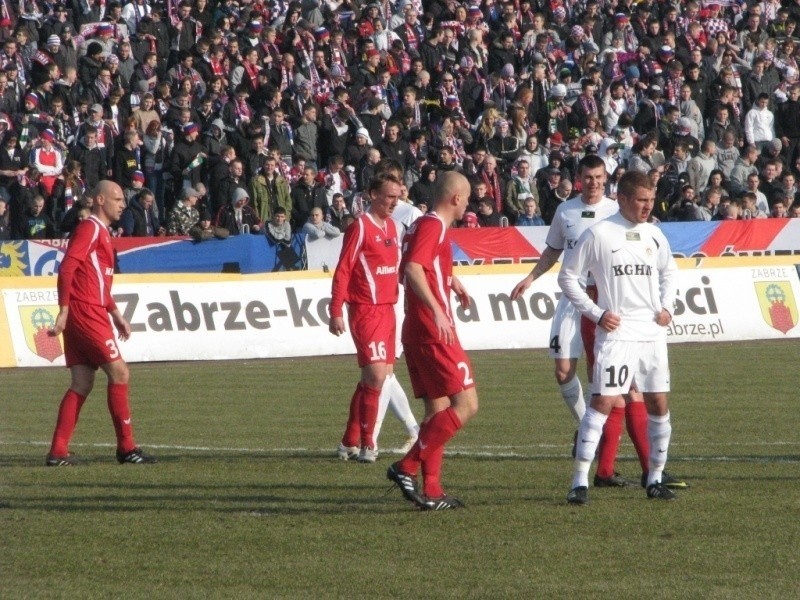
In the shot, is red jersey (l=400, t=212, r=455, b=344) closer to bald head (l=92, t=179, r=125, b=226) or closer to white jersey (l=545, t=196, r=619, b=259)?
white jersey (l=545, t=196, r=619, b=259)

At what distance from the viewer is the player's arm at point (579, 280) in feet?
28.5

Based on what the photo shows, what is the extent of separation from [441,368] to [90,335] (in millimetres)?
3530

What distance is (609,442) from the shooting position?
31.3ft

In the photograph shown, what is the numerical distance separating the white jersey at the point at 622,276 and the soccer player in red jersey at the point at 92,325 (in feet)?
12.5

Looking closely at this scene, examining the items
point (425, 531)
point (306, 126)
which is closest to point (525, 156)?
point (306, 126)

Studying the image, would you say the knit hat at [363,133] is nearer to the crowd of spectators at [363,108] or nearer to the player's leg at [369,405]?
the crowd of spectators at [363,108]

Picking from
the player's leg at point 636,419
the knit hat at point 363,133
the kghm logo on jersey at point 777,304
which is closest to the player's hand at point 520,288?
the player's leg at point 636,419

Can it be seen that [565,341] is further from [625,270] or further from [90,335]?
[90,335]

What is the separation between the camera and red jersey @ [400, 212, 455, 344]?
8.59 m

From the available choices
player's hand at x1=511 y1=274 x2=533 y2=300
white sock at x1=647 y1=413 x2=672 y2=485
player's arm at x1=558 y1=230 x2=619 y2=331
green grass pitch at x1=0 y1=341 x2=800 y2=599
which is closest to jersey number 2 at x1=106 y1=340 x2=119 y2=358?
green grass pitch at x1=0 y1=341 x2=800 y2=599

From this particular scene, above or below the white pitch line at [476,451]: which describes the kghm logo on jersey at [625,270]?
above

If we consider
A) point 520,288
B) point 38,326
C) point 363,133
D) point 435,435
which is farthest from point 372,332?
point 363,133

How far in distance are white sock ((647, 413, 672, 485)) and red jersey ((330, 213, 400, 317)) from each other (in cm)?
280

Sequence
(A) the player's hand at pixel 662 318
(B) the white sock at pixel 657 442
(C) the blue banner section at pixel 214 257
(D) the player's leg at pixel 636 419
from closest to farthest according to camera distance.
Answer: (A) the player's hand at pixel 662 318 → (B) the white sock at pixel 657 442 → (D) the player's leg at pixel 636 419 → (C) the blue banner section at pixel 214 257
